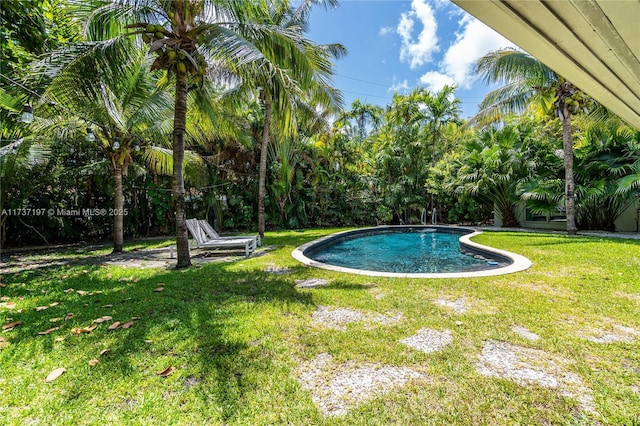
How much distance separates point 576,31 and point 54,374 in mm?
3938

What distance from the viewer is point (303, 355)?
2639 millimetres

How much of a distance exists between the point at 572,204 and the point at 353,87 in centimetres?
2535

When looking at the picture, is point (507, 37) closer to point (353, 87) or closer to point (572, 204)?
point (572, 204)

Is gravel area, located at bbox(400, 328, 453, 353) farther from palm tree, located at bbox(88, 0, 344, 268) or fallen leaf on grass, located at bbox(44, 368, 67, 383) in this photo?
palm tree, located at bbox(88, 0, 344, 268)

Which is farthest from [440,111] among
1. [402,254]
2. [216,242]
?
[216,242]

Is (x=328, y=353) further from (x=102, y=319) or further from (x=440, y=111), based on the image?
(x=440, y=111)

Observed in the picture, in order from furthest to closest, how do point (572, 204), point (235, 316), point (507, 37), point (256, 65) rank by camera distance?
point (572, 204) < point (256, 65) < point (235, 316) < point (507, 37)

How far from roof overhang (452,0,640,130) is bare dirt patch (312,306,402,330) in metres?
2.73

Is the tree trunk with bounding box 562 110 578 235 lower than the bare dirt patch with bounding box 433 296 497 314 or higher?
higher

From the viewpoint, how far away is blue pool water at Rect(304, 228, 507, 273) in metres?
7.59

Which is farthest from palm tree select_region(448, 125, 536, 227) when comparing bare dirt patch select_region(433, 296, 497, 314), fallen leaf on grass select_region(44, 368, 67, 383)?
fallen leaf on grass select_region(44, 368, 67, 383)

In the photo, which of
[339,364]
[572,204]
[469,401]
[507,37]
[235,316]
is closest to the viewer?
[507,37]

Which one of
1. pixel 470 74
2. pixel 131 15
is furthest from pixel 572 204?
pixel 131 15

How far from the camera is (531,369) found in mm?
2363
